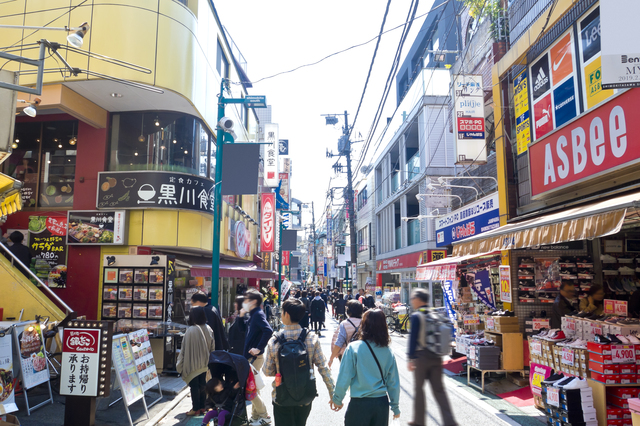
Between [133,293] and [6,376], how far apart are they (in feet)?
16.8

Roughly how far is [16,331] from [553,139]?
32.1 ft

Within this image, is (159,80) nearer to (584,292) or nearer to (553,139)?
(553,139)

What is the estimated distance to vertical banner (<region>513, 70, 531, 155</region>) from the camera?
10031 mm

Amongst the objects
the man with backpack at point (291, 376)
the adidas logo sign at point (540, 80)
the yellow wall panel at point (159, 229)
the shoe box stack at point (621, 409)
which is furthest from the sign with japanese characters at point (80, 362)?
the adidas logo sign at point (540, 80)

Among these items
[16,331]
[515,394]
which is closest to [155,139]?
[16,331]

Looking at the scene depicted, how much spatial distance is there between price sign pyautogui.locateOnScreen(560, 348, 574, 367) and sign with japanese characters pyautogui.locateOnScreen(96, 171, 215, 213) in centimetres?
952

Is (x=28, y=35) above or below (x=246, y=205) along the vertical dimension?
above

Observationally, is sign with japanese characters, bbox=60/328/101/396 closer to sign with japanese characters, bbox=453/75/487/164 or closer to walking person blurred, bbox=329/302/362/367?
walking person blurred, bbox=329/302/362/367

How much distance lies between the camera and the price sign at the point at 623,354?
6008mm

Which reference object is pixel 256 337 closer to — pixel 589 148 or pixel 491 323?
pixel 491 323

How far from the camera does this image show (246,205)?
24109mm

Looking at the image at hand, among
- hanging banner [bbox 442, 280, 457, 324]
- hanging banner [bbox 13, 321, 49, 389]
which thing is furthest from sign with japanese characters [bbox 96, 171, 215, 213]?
hanging banner [bbox 442, 280, 457, 324]

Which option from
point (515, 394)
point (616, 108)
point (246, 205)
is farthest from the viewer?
point (246, 205)

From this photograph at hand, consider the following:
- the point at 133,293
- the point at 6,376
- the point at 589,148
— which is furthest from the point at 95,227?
the point at 589,148
